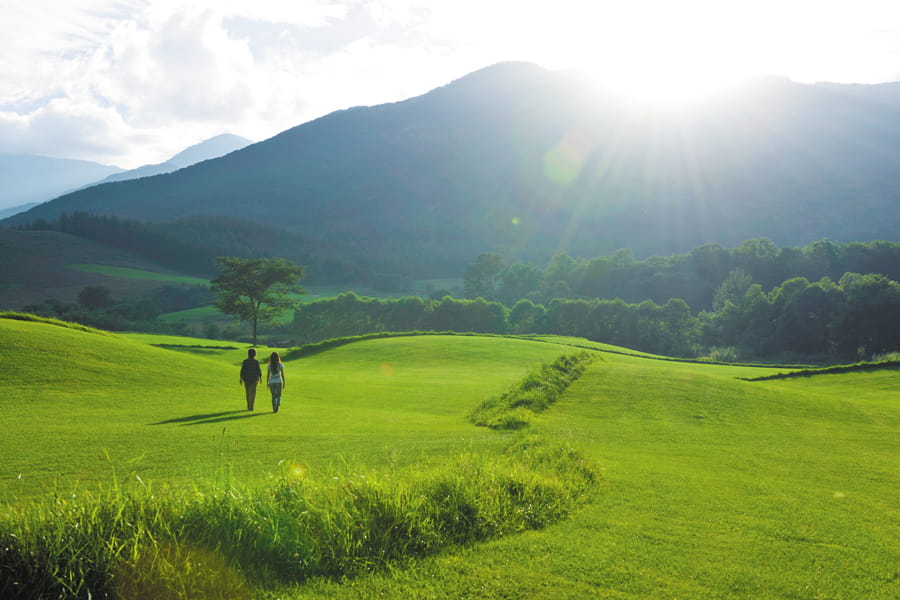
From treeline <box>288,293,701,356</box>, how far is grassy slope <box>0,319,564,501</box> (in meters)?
55.7

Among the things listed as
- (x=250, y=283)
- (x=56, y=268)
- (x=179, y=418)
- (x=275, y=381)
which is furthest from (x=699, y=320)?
(x=56, y=268)

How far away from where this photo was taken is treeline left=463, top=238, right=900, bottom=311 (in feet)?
370

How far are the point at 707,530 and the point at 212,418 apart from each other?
13.5 metres

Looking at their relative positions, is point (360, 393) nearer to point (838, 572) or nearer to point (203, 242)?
point (838, 572)

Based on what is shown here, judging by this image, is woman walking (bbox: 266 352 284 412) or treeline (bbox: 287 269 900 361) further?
treeline (bbox: 287 269 900 361)

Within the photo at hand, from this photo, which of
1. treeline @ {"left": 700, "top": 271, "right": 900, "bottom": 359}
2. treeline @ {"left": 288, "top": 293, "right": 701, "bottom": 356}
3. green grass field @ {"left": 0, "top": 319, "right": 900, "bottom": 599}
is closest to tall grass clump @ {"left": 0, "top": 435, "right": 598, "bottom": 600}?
green grass field @ {"left": 0, "top": 319, "right": 900, "bottom": 599}

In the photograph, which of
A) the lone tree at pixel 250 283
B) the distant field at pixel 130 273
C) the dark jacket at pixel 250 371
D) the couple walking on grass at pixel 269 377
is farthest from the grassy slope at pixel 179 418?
the distant field at pixel 130 273

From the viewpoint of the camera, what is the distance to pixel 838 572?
6.38 meters

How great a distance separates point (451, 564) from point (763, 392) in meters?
20.3

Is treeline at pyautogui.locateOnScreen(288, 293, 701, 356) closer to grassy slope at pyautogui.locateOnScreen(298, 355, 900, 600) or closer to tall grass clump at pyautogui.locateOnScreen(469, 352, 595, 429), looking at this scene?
tall grass clump at pyautogui.locateOnScreen(469, 352, 595, 429)


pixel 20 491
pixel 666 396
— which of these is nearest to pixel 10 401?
pixel 20 491

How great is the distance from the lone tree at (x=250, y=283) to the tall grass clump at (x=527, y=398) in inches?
2159

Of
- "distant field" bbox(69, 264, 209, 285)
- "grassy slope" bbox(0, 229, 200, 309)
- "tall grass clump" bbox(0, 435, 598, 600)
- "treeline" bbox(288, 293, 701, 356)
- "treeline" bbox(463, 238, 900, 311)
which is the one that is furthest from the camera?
"distant field" bbox(69, 264, 209, 285)

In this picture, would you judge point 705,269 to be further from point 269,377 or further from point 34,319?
point 34,319
